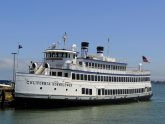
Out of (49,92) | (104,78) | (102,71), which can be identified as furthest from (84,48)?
(49,92)

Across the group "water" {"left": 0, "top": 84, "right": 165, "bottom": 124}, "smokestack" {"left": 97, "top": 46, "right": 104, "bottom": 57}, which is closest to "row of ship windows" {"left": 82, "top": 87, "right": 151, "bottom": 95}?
"water" {"left": 0, "top": 84, "right": 165, "bottom": 124}

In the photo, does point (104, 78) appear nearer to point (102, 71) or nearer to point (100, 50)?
point (102, 71)

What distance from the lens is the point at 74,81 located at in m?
43.2

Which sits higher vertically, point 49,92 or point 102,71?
point 102,71

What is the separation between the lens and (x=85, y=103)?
148 ft

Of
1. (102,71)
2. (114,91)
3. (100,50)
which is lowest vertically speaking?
(114,91)

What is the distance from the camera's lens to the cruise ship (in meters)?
39.6

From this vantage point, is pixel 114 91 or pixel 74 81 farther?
pixel 114 91

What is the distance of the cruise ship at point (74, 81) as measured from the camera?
39562 mm

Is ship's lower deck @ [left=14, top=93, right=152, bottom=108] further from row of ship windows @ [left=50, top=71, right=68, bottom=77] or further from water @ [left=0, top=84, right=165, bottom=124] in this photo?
row of ship windows @ [left=50, top=71, right=68, bottom=77]

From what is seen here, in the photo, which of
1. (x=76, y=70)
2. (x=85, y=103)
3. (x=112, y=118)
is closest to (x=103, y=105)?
(x=85, y=103)

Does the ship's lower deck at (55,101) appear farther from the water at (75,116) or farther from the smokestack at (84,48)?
the smokestack at (84,48)

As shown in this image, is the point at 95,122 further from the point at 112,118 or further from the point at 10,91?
the point at 10,91

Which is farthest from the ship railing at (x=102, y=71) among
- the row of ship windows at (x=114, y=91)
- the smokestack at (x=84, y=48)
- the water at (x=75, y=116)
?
the water at (x=75, y=116)
